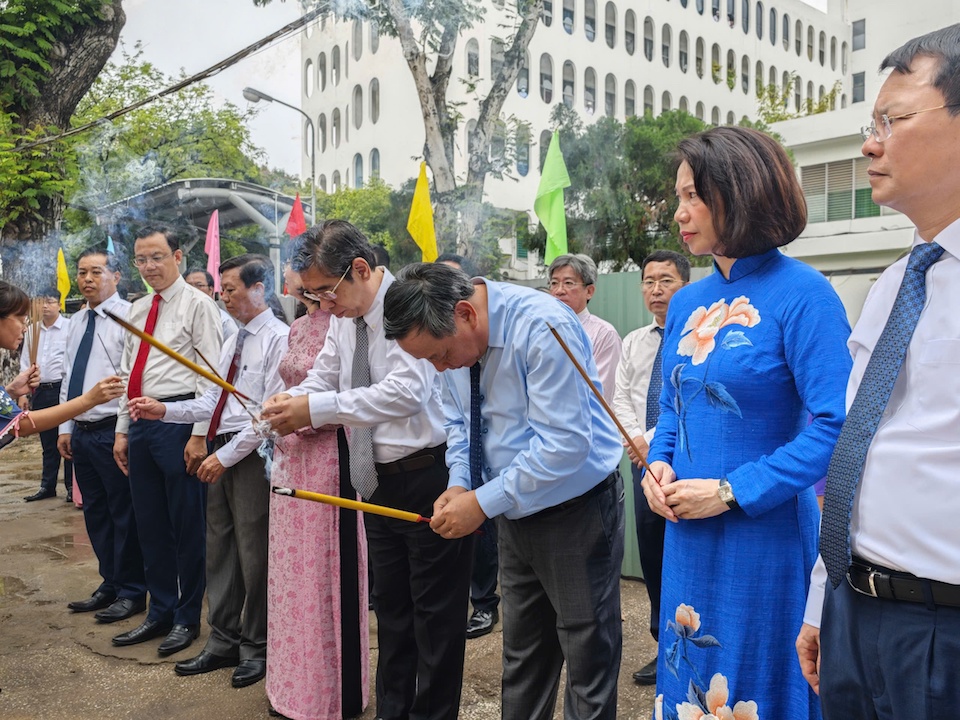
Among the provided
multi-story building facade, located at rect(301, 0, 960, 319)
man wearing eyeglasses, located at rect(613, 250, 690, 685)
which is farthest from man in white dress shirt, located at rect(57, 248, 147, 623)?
multi-story building facade, located at rect(301, 0, 960, 319)

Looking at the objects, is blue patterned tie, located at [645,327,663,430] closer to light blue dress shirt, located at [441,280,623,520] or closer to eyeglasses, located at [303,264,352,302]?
light blue dress shirt, located at [441,280,623,520]

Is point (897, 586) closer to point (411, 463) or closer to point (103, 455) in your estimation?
point (411, 463)

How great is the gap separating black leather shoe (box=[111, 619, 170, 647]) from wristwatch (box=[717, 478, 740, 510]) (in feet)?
11.2

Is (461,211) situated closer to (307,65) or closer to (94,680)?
(307,65)

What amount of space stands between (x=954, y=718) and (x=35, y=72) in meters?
13.5

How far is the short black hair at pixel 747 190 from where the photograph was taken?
5.74 ft

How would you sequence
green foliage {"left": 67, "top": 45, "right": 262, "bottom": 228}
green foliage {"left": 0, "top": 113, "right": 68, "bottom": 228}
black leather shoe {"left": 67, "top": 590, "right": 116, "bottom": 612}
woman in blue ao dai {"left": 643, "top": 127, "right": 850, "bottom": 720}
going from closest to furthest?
woman in blue ao dai {"left": 643, "top": 127, "right": 850, "bottom": 720} < black leather shoe {"left": 67, "top": 590, "right": 116, "bottom": 612} < green foliage {"left": 0, "top": 113, "right": 68, "bottom": 228} < green foliage {"left": 67, "top": 45, "right": 262, "bottom": 228}

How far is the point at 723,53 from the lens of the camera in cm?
3250

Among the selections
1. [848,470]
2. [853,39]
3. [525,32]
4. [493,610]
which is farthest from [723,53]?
[848,470]


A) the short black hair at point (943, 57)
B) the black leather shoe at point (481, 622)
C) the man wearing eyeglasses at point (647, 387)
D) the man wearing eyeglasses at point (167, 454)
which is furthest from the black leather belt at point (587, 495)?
the man wearing eyeglasses at point (167, 454)

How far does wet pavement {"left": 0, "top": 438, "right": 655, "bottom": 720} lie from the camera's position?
3355 mm

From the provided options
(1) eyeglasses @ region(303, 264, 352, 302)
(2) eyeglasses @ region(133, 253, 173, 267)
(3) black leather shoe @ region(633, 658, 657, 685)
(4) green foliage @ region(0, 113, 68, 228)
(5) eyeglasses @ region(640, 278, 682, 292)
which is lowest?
(3) black leather shoe @ region(633, 658, 657, 685)

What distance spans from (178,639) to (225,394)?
122 cm

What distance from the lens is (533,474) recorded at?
7.06 ft
